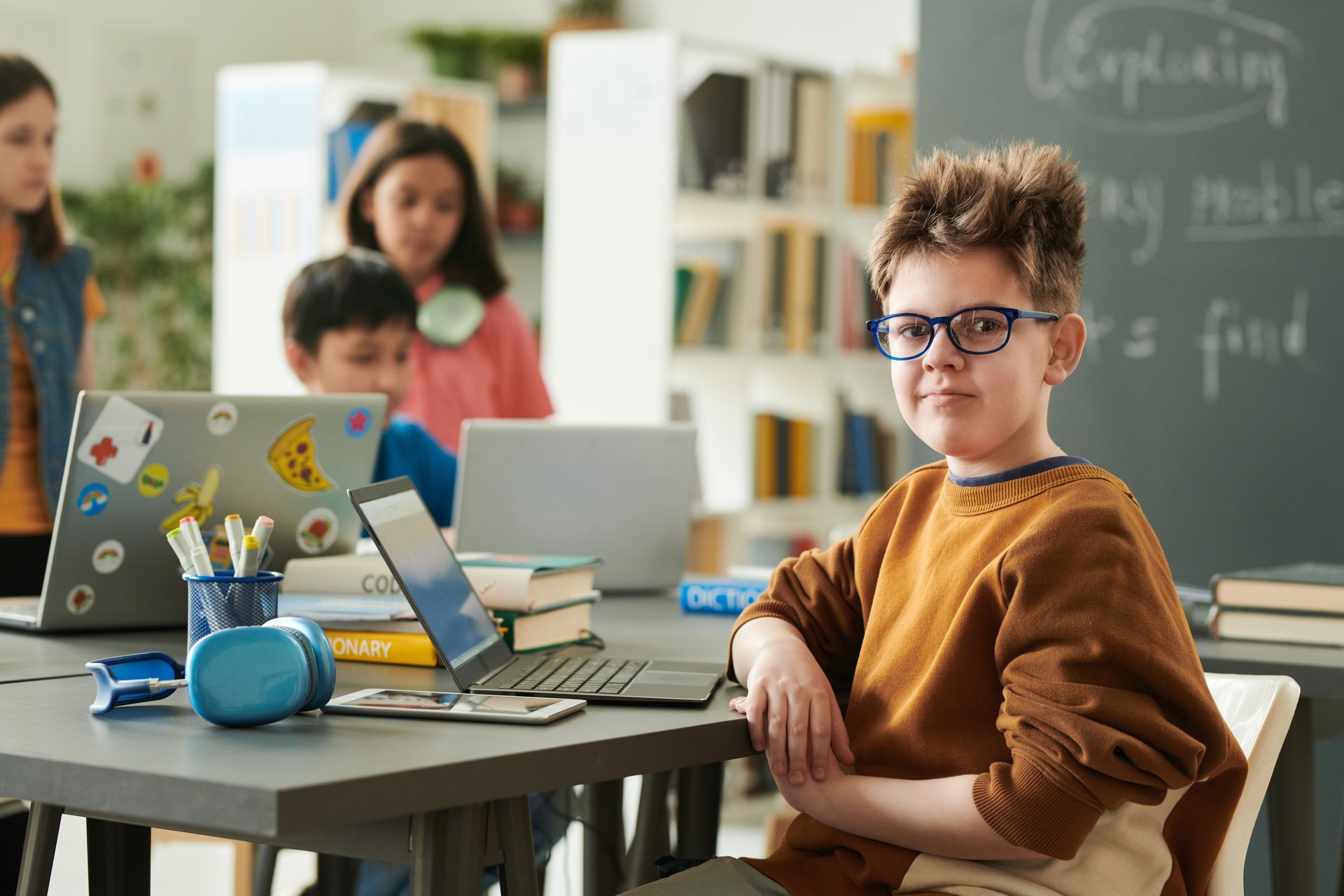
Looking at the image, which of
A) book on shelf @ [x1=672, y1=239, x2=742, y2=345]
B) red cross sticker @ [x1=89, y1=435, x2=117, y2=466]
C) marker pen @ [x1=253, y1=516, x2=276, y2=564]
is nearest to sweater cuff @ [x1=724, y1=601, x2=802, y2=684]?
marker pen @ [x1=253, y1=516, x2=276, y2=564]

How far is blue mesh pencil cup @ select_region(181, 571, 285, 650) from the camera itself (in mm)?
1326

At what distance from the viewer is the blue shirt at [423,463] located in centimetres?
247

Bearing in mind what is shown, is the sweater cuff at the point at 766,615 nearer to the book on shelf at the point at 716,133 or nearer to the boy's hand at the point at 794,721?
the boy's hand at the point at 794,721

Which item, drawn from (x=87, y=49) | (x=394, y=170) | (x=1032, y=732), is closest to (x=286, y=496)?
(x=1032, y=732)

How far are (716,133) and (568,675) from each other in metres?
3.09

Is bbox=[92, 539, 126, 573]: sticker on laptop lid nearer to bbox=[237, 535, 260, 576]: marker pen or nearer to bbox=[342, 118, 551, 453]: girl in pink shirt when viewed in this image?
bbox=[237, 535, 260, 576]: marker pen

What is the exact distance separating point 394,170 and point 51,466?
115 centimetres

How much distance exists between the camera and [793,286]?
4.43 meters

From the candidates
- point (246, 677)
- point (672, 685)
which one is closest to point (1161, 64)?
point (672, 685)

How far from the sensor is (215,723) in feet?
3.67

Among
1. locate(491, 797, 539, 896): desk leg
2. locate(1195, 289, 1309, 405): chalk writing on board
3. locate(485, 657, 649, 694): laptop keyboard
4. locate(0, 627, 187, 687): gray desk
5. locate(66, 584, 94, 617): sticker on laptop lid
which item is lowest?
locate(491, 797, 539, 896): desk leg

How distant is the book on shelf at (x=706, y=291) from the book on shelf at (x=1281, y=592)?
8.49 ft

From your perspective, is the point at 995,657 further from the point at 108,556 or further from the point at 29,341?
the point at 29,341

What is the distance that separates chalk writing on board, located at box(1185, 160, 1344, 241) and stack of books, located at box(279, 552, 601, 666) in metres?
1.59
